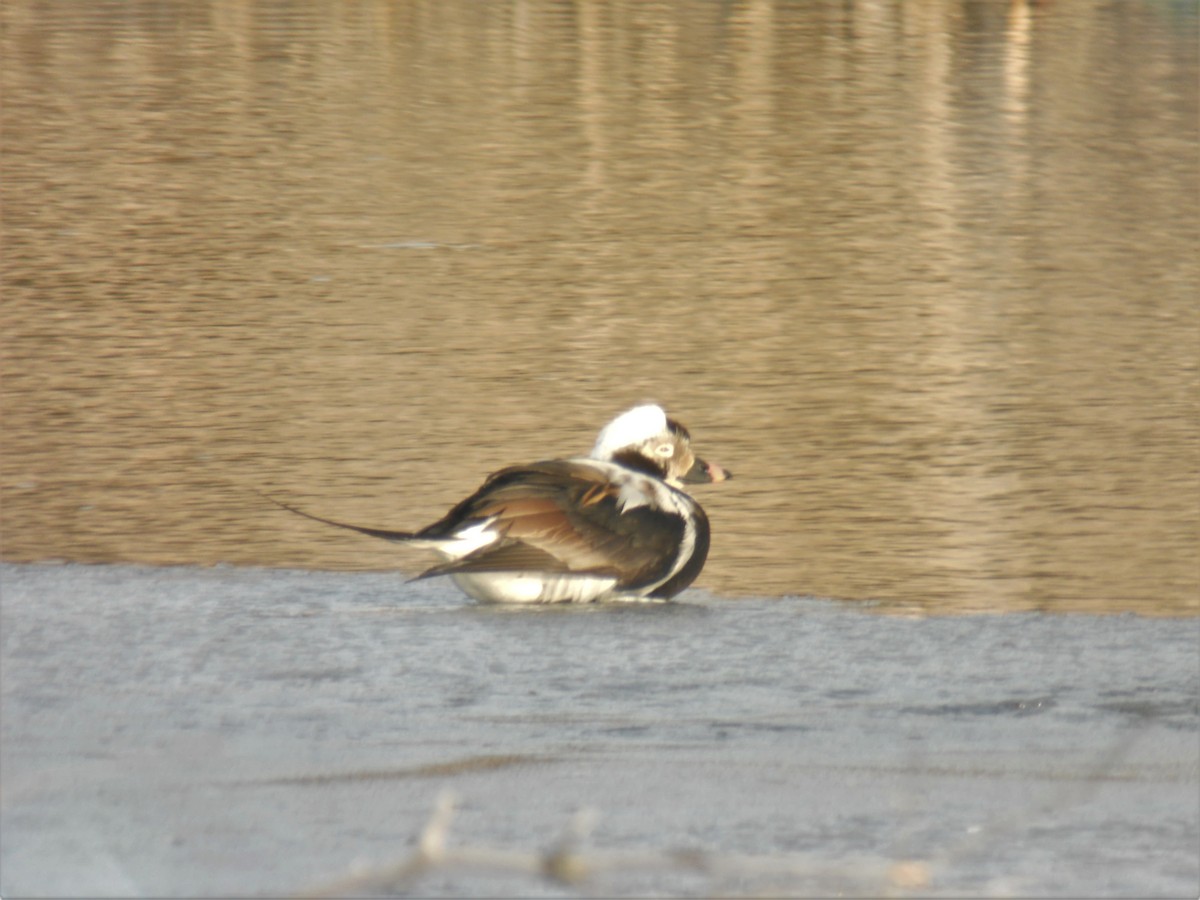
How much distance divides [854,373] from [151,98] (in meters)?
11.1

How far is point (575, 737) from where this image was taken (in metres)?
4.30

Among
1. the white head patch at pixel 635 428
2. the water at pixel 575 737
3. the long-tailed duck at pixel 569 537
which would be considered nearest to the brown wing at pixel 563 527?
the long-tailed duck at pixel 569 537

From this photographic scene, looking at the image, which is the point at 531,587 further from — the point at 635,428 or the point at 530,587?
the point at 635,428

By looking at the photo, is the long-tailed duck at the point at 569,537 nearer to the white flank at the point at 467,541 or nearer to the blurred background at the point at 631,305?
the white flank at the point at 467,541

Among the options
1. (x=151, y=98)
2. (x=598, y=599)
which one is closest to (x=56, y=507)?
(x=598, y=599)

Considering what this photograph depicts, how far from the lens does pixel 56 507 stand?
22.0 ft

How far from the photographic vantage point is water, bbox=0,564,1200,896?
3514 millimetres

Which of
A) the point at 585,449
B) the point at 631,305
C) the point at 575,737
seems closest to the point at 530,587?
the point at 575,737

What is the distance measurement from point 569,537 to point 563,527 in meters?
0.03

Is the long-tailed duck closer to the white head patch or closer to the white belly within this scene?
the white belly

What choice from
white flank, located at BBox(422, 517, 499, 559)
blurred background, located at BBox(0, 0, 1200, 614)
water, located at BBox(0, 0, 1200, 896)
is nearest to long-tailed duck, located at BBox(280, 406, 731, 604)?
white flank, located at BBox(422, 517, 499, 559)

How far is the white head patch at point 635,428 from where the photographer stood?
19.8 ft

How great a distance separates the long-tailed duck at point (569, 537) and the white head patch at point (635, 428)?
0.15m

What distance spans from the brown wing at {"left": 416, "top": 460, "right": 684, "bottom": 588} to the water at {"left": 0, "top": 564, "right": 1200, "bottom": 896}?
0.13 metres
